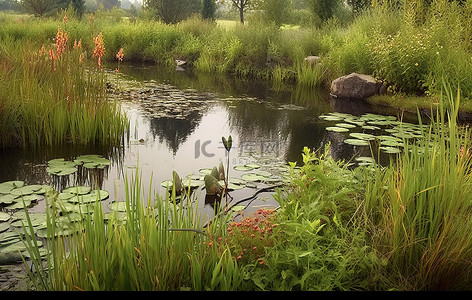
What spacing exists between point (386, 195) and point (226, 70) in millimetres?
10511

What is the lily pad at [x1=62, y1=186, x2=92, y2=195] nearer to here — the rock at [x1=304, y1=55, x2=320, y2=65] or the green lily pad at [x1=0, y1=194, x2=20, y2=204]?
the green lily pad at [x1=0, y1=194, x2=20, y2=204]

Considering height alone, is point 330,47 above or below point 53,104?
above

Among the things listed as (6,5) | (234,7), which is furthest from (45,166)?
(6,5)

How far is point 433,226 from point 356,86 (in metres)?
7.60

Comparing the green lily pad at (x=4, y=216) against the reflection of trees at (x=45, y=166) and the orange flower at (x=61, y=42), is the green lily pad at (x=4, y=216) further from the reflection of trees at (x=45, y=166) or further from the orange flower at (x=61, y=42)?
the orange flower at (x=61, y=42)

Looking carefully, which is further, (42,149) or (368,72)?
(368,72)

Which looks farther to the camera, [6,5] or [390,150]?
[6,5]

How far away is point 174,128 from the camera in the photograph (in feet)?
21.5

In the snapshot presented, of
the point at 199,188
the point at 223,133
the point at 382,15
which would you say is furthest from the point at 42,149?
the point at 382,15

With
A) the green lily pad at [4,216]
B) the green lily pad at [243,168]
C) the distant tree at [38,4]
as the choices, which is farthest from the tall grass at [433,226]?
the distant tree at [38,4]

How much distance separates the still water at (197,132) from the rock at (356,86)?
0.34 meters

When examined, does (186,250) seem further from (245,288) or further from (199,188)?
(199,188)

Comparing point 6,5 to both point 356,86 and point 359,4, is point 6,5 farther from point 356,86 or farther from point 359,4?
point 356,86

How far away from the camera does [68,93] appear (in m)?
5.14
